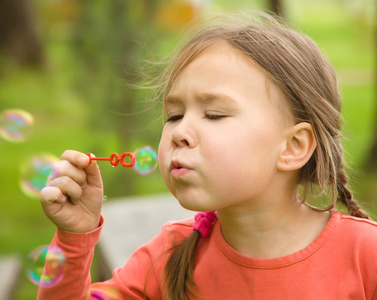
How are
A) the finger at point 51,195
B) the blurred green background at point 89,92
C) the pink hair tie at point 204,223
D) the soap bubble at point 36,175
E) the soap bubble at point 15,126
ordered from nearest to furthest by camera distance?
1. the finger at point 51,195
2. the pink hair tie at point 204,223
3. the soap bubble at point 36,175
4. the soap bubble at point 15,126
5. the blurred green background at point 89,92

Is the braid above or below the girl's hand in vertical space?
below

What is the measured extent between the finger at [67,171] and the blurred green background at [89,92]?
501mm

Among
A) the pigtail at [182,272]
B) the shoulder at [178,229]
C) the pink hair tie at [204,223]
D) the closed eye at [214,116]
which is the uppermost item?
the closed eye at [214,116]

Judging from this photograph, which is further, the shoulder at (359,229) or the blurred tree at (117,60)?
the blurred tree at (117,60)

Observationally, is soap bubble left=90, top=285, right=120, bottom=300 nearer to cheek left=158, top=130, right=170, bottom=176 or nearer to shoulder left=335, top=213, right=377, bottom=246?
cheek left=158, top=130, right=170, bottom=176

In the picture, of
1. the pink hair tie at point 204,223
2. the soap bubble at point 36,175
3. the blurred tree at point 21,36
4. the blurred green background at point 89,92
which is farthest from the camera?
the blurred tree at point 21,36

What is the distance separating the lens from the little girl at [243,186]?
1.38 metres

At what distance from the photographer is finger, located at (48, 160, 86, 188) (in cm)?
148

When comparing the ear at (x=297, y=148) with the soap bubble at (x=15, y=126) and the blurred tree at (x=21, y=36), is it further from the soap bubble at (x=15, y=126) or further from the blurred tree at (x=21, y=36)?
the blurred tree at (x=21, y=36)

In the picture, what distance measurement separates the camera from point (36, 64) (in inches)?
329

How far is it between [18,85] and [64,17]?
1157 millimetres

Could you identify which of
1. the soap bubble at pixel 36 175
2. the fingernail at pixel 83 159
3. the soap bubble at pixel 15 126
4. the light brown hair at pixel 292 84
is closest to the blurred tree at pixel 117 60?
the soap bubble at pixel 15 126

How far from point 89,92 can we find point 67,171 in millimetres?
3707

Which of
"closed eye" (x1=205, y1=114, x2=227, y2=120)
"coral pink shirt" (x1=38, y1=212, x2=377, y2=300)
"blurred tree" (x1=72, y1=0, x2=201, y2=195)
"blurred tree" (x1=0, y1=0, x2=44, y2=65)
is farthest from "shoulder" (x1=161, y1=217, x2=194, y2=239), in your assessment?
"blurred tree" (x1=0, y1=0, x2=44, y2=65)
